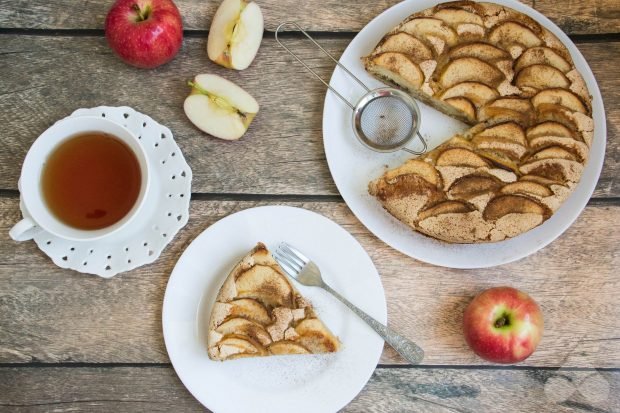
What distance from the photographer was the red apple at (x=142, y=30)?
61.8 inches

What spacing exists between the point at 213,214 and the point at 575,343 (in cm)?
96

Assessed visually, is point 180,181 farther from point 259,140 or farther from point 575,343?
point 575,343

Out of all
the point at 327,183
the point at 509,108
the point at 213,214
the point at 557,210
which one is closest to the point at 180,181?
the point at 213,214

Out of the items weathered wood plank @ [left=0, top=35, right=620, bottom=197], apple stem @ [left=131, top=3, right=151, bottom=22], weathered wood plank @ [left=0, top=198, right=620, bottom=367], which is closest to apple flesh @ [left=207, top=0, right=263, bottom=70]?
weathered wood plank @ [left=0, top=35, right=620, bottom=197]

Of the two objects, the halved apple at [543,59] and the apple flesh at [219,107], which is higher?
the halved apple at [543,59]

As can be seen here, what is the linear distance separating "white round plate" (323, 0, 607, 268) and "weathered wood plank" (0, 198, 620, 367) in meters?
0.07

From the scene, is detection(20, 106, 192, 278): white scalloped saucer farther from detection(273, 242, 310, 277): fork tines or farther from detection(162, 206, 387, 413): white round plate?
detection(273, 242, 310, 277): fork tines

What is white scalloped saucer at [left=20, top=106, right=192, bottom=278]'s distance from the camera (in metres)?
1.56

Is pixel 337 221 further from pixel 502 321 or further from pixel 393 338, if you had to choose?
pixel 502 321

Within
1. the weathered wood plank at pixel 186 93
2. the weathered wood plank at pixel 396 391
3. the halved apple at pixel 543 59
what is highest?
the halved apple at pixel 543 59

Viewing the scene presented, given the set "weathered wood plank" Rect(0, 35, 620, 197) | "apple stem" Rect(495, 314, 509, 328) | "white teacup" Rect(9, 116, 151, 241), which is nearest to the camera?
"white teacup" Rect(9, 116, 151, 241)

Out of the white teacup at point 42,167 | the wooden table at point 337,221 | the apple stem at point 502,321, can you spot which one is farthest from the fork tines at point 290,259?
the apple stem at point 502,321

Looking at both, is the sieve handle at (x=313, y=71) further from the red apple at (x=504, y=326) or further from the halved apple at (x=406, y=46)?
the red apple at (x=504, y=326)

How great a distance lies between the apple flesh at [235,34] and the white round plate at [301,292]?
39 cm
